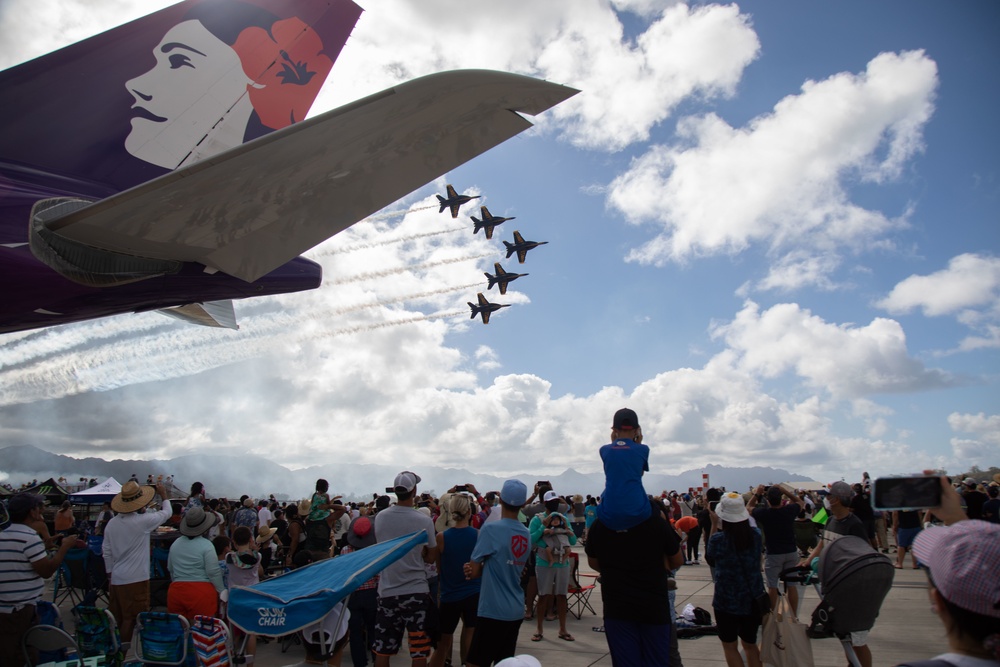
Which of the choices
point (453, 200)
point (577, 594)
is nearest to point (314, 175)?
point (577, 594)

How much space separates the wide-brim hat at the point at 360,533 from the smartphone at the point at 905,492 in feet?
21.3

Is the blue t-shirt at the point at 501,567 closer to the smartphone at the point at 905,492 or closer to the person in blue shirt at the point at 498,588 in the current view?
the person in blue shirt at the point at 498,588

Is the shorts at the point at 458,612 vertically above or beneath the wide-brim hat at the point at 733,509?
beneath

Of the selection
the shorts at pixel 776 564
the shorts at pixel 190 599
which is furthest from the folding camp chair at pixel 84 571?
the shorts at pixel 776 564

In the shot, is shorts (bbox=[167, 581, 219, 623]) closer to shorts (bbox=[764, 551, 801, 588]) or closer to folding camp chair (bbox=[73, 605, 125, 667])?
folding camp chair (bbox=[73, 605, 125, 667])

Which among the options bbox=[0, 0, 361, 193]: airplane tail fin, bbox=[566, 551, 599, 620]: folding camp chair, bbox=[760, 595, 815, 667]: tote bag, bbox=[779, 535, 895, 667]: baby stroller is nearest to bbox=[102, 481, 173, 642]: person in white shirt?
bbox=[0, 0, 361, 193]: airplane tail fin

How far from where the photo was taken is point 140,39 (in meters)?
10.2

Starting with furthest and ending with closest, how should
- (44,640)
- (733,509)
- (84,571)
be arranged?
(84,571), (733,509), (44,640)

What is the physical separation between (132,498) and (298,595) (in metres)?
4.77

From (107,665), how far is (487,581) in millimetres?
3224

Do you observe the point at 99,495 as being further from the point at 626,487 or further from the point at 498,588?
the point at 626,487

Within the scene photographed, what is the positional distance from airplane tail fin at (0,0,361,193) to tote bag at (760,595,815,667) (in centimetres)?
1071

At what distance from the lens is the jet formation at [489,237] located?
3847 centimetres

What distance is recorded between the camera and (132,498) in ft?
24.3
